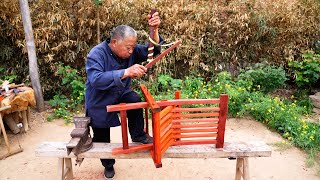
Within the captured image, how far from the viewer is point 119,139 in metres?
4.67

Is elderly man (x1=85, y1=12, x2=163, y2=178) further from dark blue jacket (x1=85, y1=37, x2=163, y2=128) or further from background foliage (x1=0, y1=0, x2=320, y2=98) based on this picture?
background foliage (x1=0, y1=0, x2=320, y2=98)

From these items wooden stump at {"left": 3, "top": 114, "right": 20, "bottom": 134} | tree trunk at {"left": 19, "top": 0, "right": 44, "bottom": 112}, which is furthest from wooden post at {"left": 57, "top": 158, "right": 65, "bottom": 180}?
tree trunk at {"left": 19, "top": 0, "right": 44, "bottom": 112}

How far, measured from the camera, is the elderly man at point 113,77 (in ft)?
7.80

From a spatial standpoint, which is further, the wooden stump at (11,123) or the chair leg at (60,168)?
the wooden stump at (11,123)

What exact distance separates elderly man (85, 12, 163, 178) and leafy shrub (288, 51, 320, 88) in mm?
4708

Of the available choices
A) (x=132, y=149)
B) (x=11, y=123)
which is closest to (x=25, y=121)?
(x=11, y=123)

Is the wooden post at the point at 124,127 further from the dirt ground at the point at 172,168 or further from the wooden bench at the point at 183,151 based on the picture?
the dirt ground at the point at 172,168

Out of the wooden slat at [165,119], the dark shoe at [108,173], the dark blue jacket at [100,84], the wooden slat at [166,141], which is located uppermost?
the dark blue jacket at [100,84]

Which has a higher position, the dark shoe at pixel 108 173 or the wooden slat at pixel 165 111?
the wooden slat at pixel 165 111

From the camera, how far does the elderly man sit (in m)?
2.38

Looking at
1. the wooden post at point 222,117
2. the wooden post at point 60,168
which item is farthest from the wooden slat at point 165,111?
the wooden post at point 60,168

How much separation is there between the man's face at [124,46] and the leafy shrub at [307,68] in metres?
4.98

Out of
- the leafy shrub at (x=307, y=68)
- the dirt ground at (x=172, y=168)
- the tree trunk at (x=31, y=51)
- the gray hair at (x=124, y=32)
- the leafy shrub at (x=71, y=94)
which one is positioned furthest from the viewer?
the leafy shrub at (x=307, y=68)

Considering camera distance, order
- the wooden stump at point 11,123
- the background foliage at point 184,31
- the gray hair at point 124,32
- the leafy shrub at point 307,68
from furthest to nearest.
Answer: the leafy shrub at point 307,68 < the background foliage at point 184,31 < the wooden stump at point 11,123 < the gray hair at point 124,32
